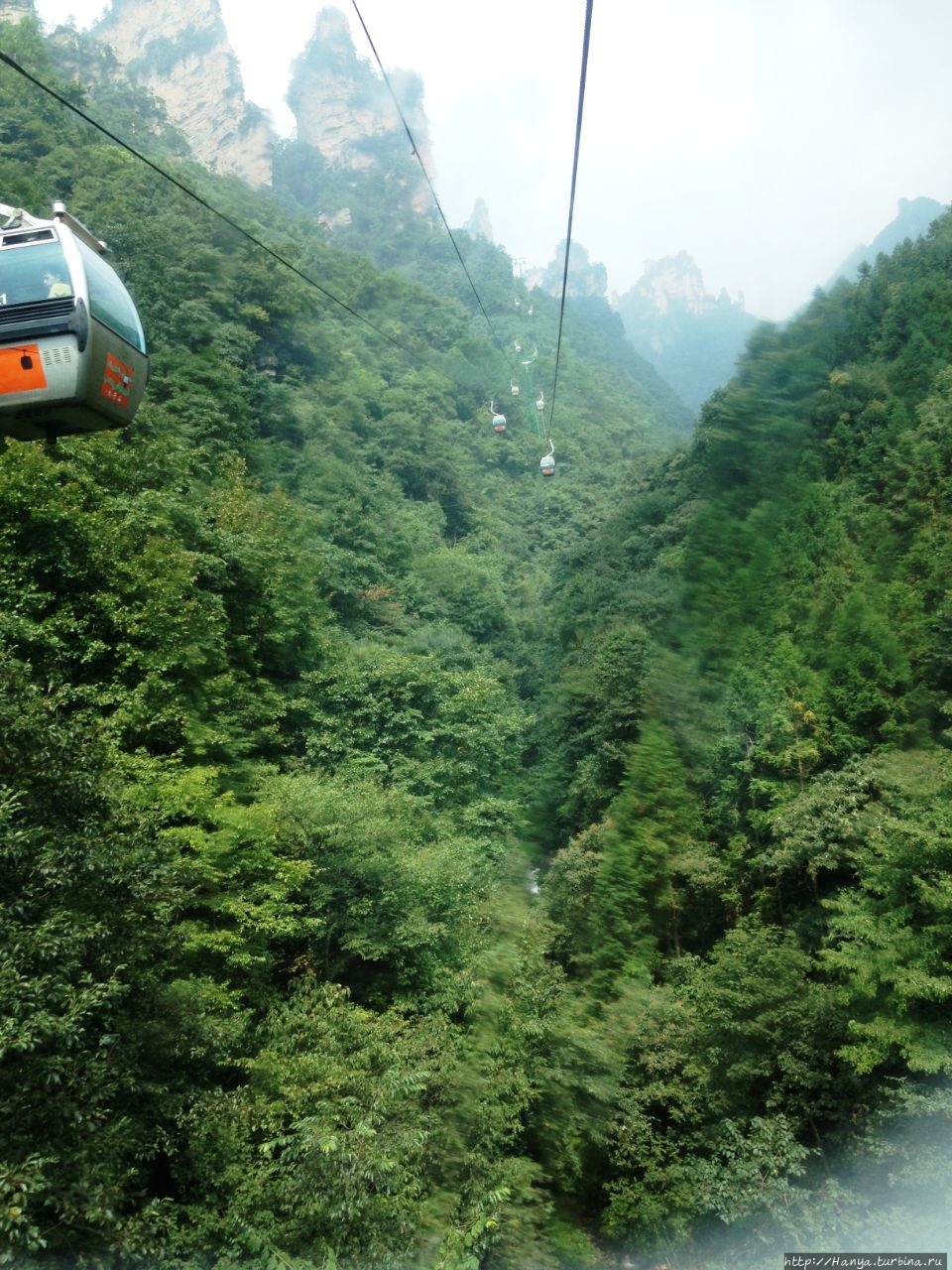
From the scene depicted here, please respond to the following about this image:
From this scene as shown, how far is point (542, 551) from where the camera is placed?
107ft

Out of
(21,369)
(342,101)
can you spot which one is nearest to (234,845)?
(21,369)

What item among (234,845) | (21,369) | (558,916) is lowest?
(234,845)

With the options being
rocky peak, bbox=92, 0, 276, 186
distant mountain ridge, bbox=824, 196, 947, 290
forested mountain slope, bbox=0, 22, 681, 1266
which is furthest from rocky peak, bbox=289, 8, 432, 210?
distant mountain ridge, bbox=824, 196, 947, 290

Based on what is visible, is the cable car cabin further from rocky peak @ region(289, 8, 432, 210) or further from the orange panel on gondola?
rocky peak @ region(289, 8, 432, 210)

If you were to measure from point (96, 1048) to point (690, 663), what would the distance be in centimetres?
465

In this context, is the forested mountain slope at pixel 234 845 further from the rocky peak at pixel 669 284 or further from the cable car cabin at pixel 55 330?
the rocky peak at pixel 669 284

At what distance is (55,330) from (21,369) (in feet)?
0.99

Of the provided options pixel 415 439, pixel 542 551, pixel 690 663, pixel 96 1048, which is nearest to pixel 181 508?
pixel 96 1048

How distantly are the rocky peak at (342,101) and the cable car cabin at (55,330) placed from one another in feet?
271

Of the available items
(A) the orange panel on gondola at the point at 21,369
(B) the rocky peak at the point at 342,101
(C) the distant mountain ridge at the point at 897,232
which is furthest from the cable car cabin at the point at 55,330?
(B) the rocky peak at the point at 342,101

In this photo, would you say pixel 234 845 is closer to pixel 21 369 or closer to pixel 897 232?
pixel 21 369

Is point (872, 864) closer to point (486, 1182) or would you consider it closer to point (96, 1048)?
point (486, 1182)

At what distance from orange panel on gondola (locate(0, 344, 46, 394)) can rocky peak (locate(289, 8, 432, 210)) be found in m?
83.1

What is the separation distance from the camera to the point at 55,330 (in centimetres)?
430
